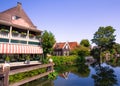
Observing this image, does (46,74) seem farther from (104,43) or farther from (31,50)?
(104,43)

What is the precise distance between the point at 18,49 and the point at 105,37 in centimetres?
6896

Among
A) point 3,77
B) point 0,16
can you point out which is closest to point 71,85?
point 3,77

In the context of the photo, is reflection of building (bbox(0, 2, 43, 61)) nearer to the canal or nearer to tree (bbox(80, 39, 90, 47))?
the canal

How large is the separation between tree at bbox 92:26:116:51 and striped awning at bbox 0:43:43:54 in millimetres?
58750

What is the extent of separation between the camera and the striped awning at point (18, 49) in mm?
27106

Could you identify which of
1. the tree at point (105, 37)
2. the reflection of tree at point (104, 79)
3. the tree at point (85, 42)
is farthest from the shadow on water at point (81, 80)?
the tree at point (105, 37)

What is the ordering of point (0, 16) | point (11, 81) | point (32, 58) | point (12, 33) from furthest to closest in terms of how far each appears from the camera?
1. point (32, 58)
2. point (0, 16)
3. point (12, 33)
4. point (11, 81)

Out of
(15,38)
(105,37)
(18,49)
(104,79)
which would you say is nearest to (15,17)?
(15,38)

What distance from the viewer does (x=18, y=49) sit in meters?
30.4

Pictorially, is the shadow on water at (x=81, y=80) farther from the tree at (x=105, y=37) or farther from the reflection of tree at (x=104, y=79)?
the tree at (x=105, y=37)

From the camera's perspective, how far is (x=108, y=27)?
92.7 metres

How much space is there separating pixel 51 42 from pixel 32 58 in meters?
5.33

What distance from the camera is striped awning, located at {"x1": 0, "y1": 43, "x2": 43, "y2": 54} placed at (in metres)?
27.1

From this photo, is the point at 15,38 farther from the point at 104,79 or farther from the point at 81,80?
the point at 104,79
